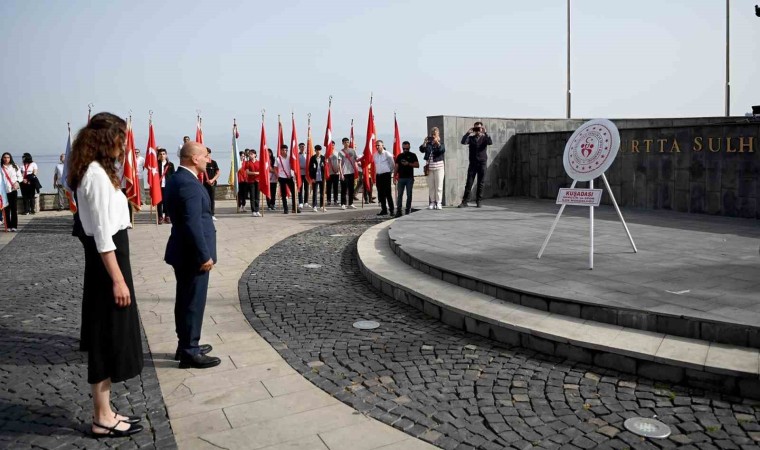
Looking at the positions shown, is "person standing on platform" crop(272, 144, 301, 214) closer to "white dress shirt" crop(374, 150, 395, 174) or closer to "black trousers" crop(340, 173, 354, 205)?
"black trousers" crop(340, 173, 354, 205)

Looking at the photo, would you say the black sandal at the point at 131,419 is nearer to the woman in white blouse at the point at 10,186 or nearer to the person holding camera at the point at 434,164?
the person holding camera at the point at 434,164

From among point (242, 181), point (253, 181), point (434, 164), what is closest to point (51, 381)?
point (434, 164)

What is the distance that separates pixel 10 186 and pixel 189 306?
39.3 feet

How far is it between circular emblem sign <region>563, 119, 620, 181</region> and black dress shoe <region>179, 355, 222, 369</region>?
4562mm

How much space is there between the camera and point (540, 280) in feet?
21.2

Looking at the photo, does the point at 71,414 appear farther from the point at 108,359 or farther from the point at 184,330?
the point at 184,330

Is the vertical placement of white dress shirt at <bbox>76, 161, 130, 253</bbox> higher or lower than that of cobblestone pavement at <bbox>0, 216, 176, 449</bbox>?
higher

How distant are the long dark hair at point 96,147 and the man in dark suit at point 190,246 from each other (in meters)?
0.90

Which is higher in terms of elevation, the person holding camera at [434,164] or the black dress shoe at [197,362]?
the person holding camera at [434,164]

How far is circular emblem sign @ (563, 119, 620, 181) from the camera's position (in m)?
7.17

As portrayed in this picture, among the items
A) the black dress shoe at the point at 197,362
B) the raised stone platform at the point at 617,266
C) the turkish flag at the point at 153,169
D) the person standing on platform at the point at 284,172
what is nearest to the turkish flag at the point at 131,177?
the turkish flag at the point at 153,169

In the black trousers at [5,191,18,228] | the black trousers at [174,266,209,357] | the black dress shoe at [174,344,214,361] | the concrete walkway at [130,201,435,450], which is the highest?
the black trousers at [5,191,18,228]

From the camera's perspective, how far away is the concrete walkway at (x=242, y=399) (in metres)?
3.79

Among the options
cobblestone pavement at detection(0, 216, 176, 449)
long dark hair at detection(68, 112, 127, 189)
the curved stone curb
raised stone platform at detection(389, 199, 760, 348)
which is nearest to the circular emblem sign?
raised stone platform at detection(389, 199, 760, 348)
